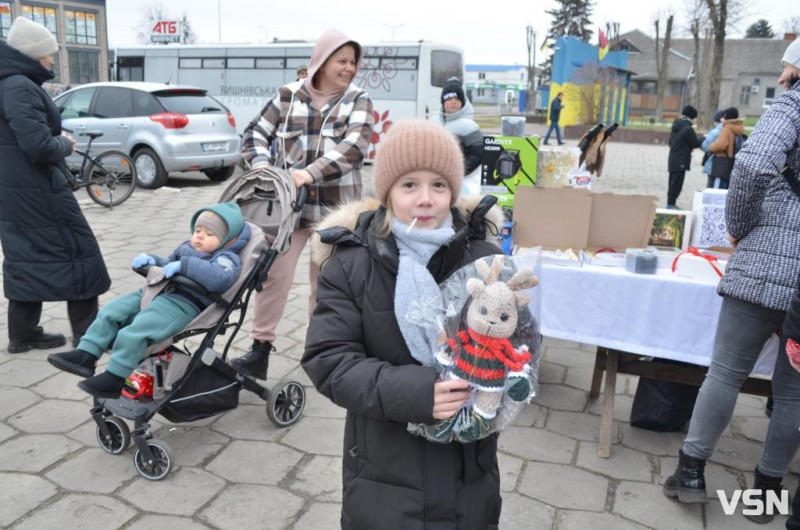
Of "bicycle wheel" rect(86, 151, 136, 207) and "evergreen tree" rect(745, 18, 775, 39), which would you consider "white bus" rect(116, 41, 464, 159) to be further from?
"evergreen tree" rect(745, 18, 775, 39)

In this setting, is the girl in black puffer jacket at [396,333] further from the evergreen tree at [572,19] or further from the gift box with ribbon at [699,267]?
the evergreen tree at [572,19]

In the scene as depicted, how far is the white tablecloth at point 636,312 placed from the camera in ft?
10.2

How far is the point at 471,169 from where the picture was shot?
5.79 m

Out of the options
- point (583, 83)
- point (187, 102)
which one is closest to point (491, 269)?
point (187, 102)

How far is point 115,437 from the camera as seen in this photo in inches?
127

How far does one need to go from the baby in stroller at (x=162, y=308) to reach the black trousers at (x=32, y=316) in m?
1.34

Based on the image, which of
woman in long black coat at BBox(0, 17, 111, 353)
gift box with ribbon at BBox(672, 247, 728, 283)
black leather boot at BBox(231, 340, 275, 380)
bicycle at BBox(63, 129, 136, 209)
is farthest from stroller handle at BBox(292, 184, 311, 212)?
bicycle at BBox(63, 129, 136, 209)

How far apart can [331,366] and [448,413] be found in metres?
0.32

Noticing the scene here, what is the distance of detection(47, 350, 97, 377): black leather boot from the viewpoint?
3.09m

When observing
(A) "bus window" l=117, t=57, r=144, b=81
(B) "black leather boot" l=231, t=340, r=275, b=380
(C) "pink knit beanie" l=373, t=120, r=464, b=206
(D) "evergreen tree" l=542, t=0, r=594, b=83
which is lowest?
(B) "black leather boot" l=231, t=340, r=275, b=380

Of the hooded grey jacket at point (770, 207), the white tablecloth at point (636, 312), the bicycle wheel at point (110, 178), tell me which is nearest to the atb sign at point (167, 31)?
the bicycle wheel at point (110, 178)

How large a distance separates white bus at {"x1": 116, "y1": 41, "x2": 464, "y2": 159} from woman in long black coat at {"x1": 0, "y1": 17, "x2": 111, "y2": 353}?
1120 centimetres

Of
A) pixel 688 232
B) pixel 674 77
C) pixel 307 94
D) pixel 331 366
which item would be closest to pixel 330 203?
pixel 307 94

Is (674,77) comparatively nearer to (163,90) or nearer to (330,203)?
(163,90)
